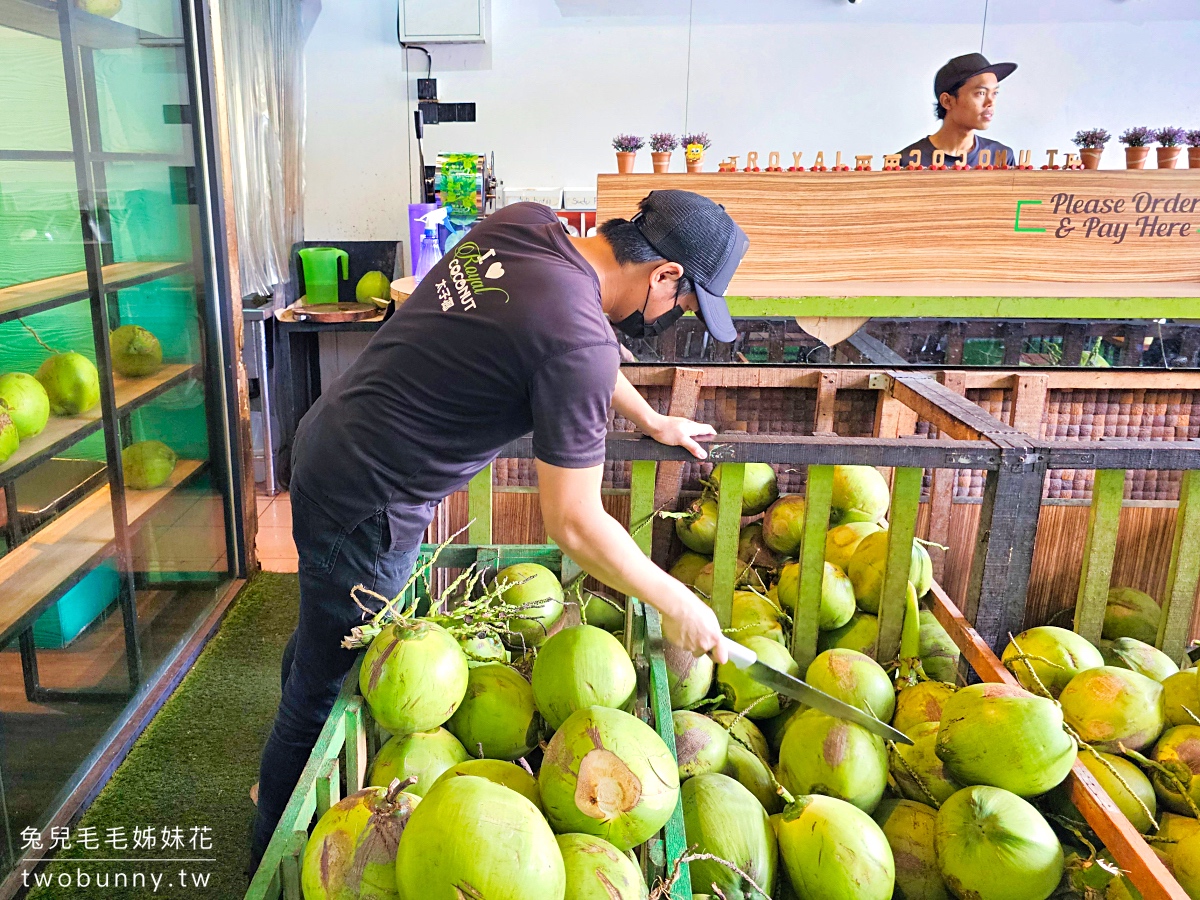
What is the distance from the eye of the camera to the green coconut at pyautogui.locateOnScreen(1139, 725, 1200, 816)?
1258 mm

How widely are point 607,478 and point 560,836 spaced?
56.6 inches

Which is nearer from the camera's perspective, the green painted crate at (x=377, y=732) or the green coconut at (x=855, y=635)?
the green painted crate at (x=377, y=732)

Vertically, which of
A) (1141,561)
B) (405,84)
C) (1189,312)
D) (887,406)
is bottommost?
(1141,561)

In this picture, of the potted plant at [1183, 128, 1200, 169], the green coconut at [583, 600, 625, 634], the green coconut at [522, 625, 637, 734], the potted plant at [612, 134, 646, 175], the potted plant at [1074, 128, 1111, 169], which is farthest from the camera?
the potted plant at [612, 134, 646, 175]

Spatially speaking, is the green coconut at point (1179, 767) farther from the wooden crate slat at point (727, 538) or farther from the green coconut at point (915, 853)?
the wooden crate slat at point (727, 538)

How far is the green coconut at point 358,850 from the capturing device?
0.85 metres

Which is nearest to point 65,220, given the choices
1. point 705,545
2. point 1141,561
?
point 705,545

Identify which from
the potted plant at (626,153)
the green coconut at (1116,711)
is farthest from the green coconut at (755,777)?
the potted plant at (626,153)

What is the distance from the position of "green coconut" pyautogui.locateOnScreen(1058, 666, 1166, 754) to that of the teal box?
84.5 inches

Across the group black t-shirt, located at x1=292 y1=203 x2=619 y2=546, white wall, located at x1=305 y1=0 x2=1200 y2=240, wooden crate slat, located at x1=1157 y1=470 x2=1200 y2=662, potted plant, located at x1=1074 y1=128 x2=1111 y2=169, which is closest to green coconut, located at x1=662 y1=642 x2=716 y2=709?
black t-shirt, located at x1=292 y1=203 x2=619 y2=546

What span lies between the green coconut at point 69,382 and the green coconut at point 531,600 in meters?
1.29

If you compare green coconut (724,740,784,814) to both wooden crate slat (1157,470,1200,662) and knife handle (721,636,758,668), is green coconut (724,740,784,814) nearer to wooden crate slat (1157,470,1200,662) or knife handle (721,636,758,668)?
knife handle (721,636,758,668)

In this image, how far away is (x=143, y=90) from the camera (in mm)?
2602

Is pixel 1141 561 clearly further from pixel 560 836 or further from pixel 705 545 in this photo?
pixel 560 836
